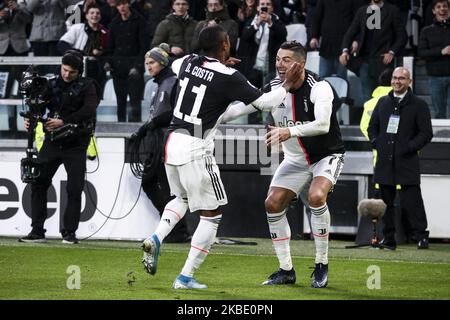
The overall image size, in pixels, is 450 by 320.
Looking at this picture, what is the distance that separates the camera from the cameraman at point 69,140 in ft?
→ 48.0

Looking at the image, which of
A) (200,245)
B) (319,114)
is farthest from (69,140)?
(319,114)

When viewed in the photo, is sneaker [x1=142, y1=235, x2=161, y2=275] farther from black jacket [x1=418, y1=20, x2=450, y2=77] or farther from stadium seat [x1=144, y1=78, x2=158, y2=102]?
black jacket [x1=418, y1=20, x2=450, y2=77]

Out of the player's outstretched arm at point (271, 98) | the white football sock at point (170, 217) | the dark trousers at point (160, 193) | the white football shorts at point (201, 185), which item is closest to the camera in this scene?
the player's outstretched arm at point (271, 98)

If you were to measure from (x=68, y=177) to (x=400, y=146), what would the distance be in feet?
14.2

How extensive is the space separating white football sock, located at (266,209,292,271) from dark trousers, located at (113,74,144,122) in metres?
6.11

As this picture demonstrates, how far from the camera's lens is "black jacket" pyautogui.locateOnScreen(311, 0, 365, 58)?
1683cm

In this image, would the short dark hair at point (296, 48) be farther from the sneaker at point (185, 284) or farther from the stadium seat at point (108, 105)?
the stadium seat at point (108, 105)

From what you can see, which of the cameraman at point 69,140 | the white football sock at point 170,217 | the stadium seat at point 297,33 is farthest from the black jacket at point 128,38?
the white football sock at point 170,217

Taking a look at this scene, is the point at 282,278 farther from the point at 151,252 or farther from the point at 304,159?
the point at 151,252

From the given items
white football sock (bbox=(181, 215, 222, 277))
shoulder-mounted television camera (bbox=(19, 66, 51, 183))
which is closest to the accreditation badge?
shoulder-mounted television camera (bbox=(19, 66, 51, 183))

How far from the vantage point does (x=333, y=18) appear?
16891mm

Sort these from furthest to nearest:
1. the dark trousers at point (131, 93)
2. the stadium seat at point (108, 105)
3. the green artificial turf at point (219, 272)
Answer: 1. the stadium seat at point (108, 105)
2. the dark trousers at point (131, 93)
3. the green artificial turf at point (219, 272)

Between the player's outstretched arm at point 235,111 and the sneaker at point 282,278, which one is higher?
the player's outstretched arm at point 235,111
